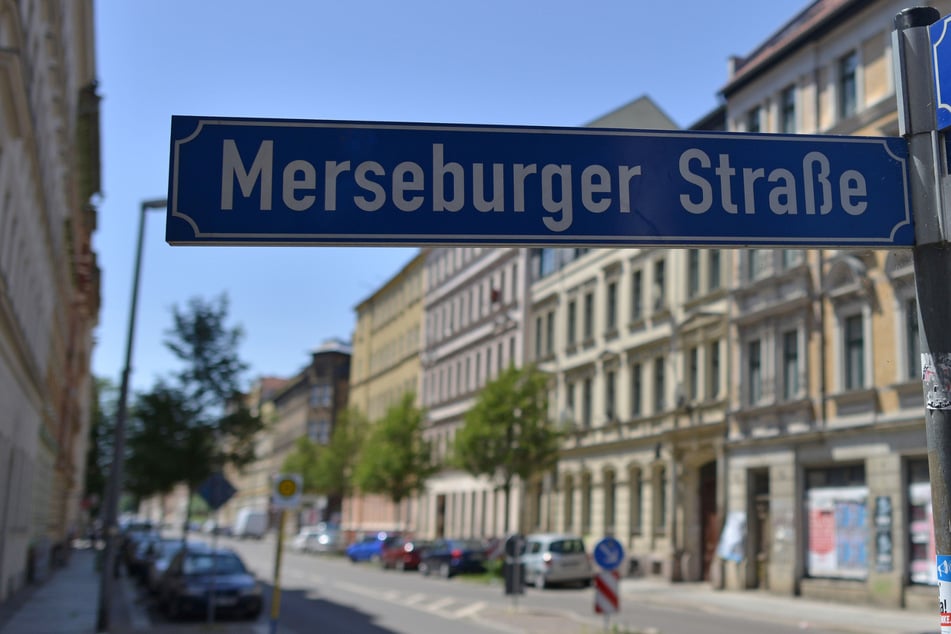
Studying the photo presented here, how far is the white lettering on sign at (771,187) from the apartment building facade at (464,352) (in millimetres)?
45882

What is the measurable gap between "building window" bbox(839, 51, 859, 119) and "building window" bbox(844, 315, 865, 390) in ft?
17.4

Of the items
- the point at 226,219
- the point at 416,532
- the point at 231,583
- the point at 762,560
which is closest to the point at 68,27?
the point at 231,583

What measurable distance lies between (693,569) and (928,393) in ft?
107

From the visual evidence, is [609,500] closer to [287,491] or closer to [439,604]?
[439,604]

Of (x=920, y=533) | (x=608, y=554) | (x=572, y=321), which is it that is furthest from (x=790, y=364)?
(x=572, y=321)

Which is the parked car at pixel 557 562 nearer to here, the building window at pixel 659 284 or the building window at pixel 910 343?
the building window at pixel 659 284

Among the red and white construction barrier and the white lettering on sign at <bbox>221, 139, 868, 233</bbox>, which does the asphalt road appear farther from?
the white lettering on sign at <bbox>221, 139, 868, 233</bbox>

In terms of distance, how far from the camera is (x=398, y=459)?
54.7 m

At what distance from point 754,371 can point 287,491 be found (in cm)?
2009

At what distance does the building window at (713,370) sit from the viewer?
34.5 m

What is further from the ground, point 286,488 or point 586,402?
point 586,402

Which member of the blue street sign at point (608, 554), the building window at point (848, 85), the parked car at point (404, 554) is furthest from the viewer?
the parked car at point (404, 554)

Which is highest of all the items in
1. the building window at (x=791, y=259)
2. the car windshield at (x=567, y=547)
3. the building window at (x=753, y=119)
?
the building window at (x=753, y=119)

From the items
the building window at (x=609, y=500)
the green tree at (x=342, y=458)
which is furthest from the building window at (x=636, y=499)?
the green tree at (x=342, y=458)
